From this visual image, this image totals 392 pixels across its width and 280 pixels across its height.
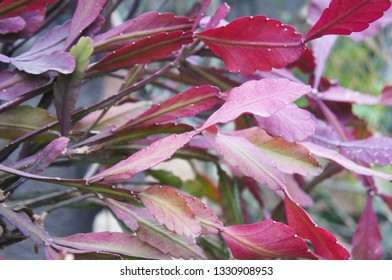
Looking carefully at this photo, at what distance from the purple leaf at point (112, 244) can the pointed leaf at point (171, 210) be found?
34 millimetres

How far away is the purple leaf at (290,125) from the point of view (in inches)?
15.5

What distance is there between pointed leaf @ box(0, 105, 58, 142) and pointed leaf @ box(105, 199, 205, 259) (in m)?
0.10

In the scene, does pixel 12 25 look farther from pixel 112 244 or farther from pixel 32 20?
pixel 112 244

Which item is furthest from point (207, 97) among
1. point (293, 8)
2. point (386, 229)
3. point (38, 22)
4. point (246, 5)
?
point (293, 8)

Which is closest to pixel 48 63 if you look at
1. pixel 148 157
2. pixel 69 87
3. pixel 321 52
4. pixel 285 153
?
pixel 69 87

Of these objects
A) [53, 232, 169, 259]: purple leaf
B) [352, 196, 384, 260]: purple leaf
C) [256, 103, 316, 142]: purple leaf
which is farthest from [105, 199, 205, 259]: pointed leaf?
[352, 196, 384, 260]: purple leaf

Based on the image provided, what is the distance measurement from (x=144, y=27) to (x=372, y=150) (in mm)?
263

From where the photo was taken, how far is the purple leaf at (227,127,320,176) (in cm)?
45

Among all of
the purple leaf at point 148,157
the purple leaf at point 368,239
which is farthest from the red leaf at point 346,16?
the purple leaf at point 368,239

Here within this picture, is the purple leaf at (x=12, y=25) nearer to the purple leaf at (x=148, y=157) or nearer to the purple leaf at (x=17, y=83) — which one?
the purple leaf at (x=17, y=83)

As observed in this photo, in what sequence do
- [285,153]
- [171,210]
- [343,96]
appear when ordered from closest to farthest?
1. [171,210]
2. [285,153]
3. [343,96]

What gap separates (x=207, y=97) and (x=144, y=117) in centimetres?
6

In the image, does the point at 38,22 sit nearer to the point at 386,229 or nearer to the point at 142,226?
the point at 142,226

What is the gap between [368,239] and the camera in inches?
21.2
